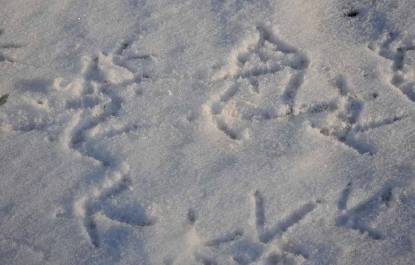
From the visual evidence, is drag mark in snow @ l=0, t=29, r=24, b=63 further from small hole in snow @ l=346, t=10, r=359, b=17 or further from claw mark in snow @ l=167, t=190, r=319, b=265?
small hole in snow @ l=346, t=10, r=359, b=17

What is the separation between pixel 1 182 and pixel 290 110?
1.16m

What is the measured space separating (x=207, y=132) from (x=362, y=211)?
2.12ft

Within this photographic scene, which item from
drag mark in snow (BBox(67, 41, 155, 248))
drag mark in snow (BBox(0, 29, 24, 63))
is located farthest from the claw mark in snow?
drag mark in snow (BBox(0, 29, 24, 63))

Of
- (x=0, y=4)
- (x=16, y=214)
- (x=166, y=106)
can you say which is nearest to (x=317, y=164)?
(x=166, y=106)

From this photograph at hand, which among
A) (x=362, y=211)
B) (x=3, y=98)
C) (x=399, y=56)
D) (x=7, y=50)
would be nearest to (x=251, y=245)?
(x=362, y=211)

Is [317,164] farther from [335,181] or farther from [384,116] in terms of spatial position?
[384,116]

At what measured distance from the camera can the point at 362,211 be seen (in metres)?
1.42

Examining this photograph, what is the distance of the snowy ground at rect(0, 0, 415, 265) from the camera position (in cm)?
142

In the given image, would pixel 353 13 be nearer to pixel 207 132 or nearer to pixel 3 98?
pixel 207 132

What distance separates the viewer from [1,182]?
1496mm

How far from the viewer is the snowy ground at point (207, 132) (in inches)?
55.7

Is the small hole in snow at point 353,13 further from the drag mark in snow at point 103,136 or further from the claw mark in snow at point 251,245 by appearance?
the drag mark in snow at point 103,136

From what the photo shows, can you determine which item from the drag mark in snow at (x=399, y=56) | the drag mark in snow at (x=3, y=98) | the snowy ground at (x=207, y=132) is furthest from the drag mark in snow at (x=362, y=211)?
the drag mark in snow at (x=3, y=98)

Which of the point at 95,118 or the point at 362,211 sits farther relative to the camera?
the point at 95,118
